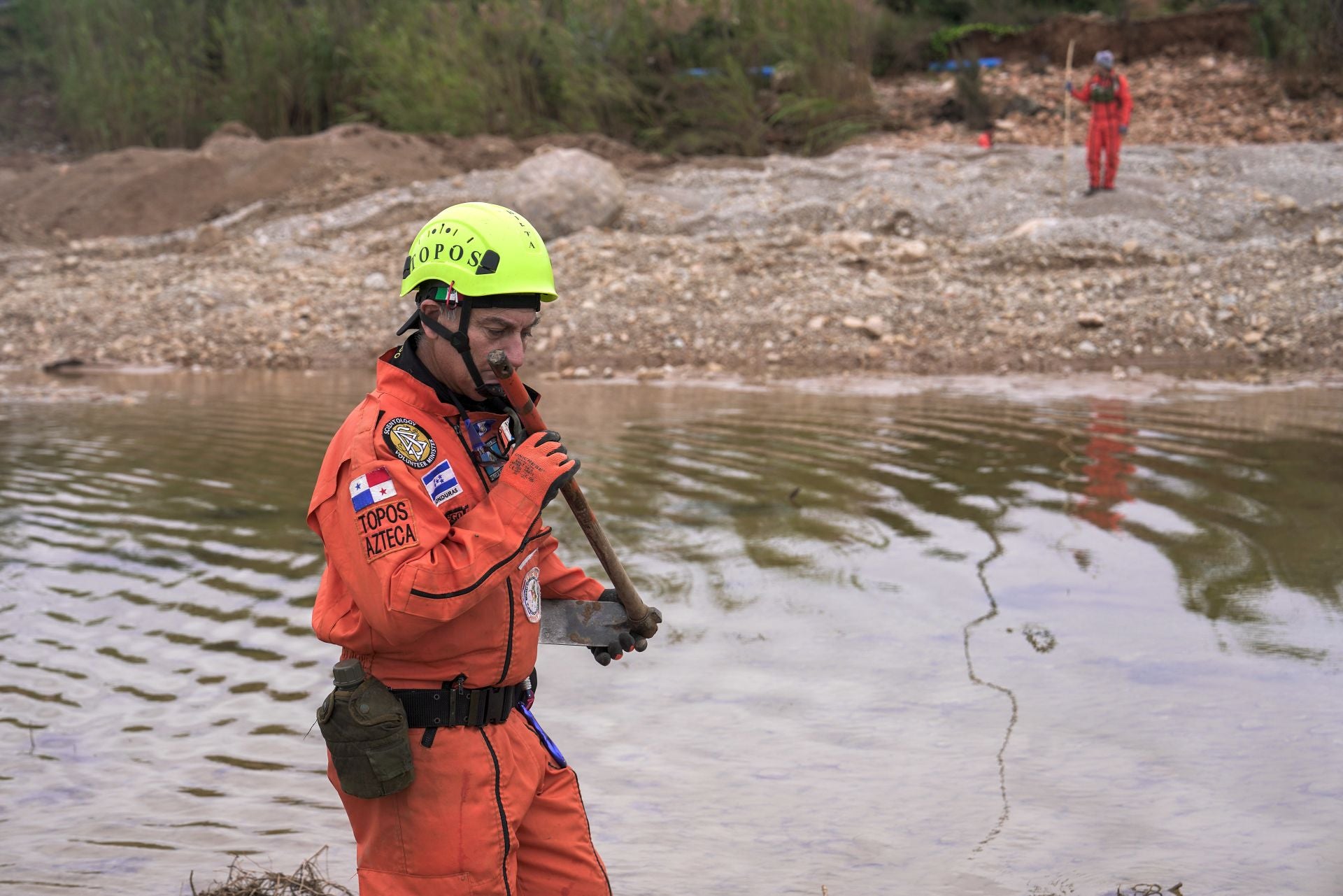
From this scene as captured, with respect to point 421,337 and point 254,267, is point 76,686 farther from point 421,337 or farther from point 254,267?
point 254,267

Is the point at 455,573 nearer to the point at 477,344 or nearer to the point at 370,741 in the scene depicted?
the point at 370,741

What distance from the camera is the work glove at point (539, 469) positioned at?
228 centimetres

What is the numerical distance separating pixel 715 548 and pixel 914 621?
1275 mm

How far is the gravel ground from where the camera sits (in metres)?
12.5

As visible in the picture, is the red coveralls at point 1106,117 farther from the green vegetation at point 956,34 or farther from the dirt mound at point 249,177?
the green vegetation at point 956,34

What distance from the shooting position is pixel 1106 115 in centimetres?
1481

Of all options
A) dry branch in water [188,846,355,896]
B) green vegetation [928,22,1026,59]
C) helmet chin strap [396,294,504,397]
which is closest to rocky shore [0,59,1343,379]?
green vegetation [928,22,1026,59]

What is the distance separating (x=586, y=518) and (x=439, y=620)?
0.39m

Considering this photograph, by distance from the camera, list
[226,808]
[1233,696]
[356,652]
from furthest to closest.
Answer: [1233,696] < [226,808] < [356,652]

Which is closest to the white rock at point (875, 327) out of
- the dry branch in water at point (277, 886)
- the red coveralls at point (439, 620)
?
the dry branch in water at point (277, 886)

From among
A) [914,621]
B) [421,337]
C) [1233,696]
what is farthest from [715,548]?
[421,337]

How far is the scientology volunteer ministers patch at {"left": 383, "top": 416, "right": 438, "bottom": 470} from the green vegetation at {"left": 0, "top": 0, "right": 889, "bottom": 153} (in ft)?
58.6

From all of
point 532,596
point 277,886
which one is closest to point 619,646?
point 532,596

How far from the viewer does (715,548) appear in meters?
6.33
